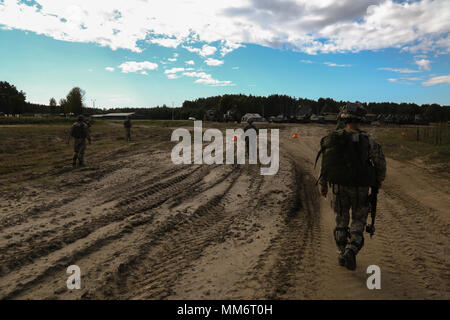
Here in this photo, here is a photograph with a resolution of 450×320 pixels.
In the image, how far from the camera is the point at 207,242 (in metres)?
4.98

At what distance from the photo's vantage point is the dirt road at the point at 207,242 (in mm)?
3637

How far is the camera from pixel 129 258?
4391 mm

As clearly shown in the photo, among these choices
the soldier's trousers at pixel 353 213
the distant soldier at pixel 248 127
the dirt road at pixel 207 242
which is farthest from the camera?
the distant soldier at pixel 248 127

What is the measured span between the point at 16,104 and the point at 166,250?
84.3 m

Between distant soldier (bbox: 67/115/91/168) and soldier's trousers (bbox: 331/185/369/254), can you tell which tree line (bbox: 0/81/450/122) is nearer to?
distant soldier (bbox: 67/115/91/168)

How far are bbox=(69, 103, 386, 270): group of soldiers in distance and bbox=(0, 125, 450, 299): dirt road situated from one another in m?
0.54

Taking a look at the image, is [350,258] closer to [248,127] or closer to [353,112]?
[353,112]

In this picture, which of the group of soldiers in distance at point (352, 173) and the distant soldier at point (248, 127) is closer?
the group of soldiers in distance at point (352, 173)

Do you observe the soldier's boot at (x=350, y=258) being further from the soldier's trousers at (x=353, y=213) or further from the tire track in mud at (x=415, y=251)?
the tire track in mud at (x=415, y=251)

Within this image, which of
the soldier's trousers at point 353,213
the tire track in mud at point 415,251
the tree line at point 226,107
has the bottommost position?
the tire track in mud at point 415,251

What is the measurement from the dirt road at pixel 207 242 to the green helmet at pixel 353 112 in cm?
196

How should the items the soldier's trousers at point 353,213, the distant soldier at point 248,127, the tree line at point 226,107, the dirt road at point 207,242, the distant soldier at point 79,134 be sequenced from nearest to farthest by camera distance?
the dirt road at point 207,242 → the soldier's trousers at point 353,213 → the distant soldier at point 79,134 → the distant soldier at point 248,127 → the tree line at point 226,107

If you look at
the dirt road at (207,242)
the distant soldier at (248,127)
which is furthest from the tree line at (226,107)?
the dirt road at (207,242)

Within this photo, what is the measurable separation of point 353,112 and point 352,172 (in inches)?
→ 30.0
